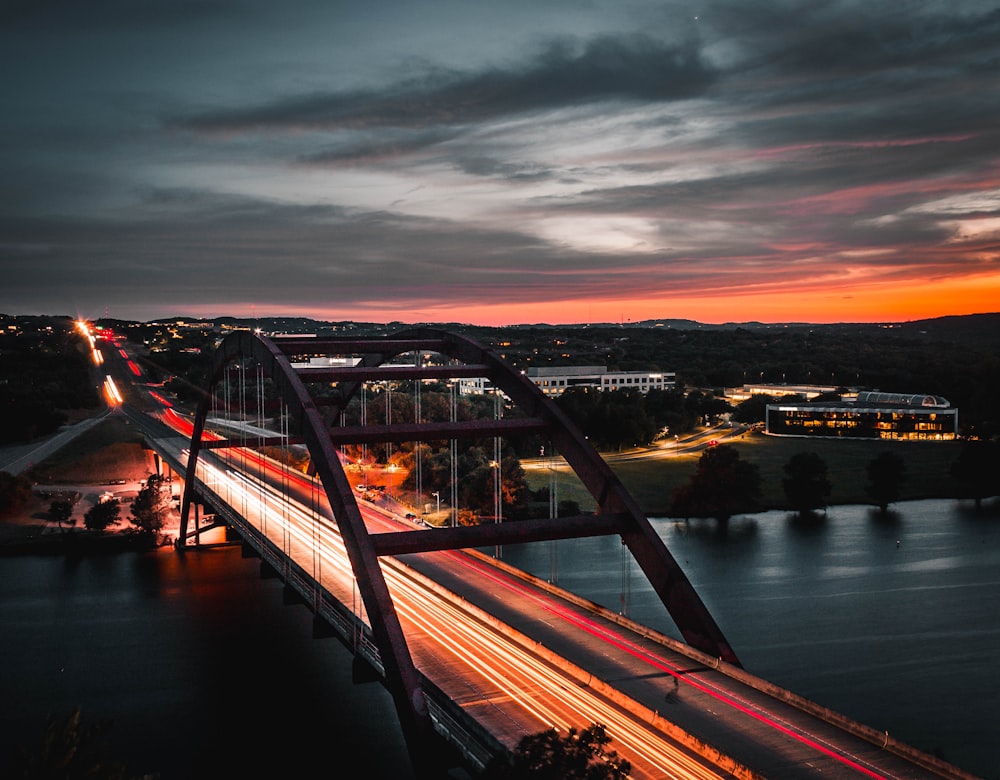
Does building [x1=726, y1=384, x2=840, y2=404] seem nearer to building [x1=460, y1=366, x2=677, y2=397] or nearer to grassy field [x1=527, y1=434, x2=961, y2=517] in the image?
building [x1=460, y1=366, x2=677, y2=397]

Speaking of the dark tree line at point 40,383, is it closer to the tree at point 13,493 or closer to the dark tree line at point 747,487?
the tree at point 13,493

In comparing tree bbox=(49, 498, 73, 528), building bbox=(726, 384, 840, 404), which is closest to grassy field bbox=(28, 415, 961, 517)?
tree bbox=(49, 498, 73, 528)

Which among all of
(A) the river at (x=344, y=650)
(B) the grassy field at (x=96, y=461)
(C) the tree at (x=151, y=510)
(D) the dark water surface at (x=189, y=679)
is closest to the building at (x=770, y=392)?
(A) the river at (x=344, y=650)

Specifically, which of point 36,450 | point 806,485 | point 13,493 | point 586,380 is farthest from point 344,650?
point 586,380

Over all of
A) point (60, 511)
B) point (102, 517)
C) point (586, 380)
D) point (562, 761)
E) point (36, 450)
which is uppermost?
point (586, 380)

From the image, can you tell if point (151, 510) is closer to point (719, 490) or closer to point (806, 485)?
point (719, 490)

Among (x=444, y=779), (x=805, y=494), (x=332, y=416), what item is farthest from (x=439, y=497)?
(x=444, y=779)
